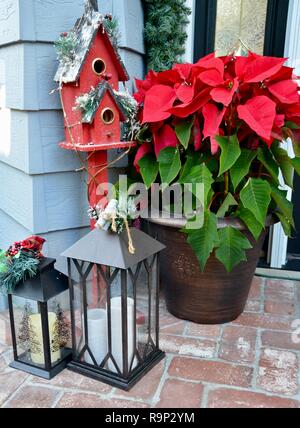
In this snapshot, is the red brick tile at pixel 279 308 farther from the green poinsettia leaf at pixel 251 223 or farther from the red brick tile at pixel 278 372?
the green poinsettia leaf at pixel 251 223

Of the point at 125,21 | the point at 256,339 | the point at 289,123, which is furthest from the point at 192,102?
the point at 256,339

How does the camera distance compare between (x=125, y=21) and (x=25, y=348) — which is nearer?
(x=25, y=348)

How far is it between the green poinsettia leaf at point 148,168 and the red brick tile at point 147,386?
0.70 meters

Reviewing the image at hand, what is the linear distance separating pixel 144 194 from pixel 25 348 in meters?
0.78

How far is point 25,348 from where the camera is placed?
1.49 meters

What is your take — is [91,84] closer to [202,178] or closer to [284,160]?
[202,178]

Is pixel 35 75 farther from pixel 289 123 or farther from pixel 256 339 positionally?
pixel 256 339

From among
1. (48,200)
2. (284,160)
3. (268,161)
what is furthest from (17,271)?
(284,160)

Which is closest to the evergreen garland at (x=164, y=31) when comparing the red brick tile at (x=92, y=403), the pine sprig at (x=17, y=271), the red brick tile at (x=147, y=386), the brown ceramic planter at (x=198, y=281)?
the brown ceramic planter at (x=198, y=281)

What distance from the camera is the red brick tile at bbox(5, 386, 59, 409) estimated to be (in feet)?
4.23

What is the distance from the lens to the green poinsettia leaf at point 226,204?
161 centimetres

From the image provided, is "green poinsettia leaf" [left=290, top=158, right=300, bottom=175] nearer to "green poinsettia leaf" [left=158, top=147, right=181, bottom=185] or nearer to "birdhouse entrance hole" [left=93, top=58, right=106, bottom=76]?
"green poinsettia leaf" [left=158, top=147, right=181, bottom=185]

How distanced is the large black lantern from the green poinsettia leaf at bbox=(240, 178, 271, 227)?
1.20 feet

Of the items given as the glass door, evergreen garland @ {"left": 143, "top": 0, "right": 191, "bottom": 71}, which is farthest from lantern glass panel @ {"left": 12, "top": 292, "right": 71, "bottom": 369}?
the glass door
